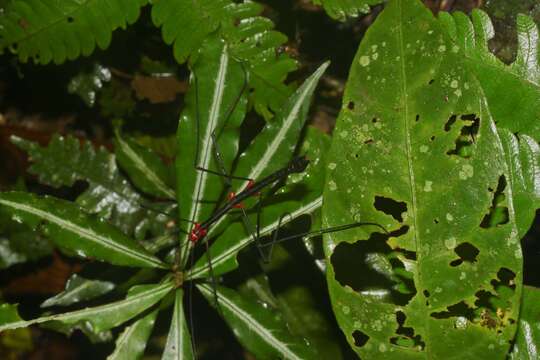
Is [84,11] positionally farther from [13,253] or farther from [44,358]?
[44,358]

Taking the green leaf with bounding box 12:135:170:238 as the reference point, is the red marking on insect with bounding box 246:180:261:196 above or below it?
above

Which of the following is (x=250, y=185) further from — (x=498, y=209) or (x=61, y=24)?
(x=61, y=24)

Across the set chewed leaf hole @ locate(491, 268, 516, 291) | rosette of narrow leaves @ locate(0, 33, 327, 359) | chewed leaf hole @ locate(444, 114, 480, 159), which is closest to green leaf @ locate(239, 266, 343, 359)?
rosette of narrow leaves @ locate(0, 33, 327, 359)

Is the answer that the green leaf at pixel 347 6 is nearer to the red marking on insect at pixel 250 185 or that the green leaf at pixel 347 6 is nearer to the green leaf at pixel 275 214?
the green leaf at pixel 275 214

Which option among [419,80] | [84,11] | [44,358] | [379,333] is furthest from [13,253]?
[419,80]

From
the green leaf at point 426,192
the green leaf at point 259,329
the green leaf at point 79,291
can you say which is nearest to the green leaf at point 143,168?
the green leaf at point 79,291

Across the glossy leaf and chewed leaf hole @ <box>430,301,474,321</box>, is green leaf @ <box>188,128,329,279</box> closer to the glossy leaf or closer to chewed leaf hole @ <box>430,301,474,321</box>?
the glossy leaf

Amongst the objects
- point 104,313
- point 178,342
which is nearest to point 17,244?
point 104,313
